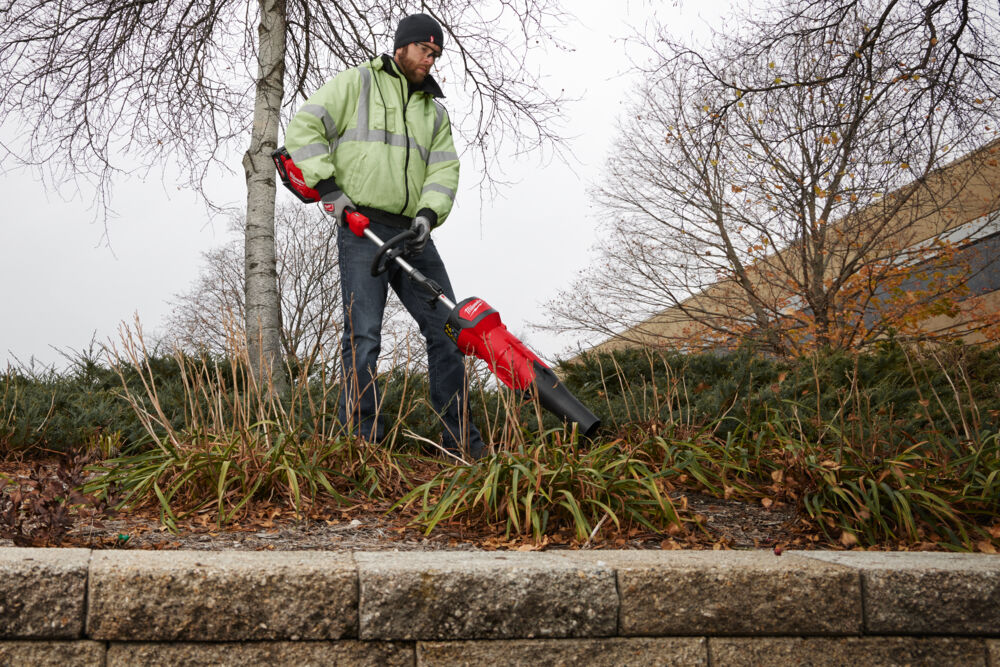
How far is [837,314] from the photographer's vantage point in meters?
9.99

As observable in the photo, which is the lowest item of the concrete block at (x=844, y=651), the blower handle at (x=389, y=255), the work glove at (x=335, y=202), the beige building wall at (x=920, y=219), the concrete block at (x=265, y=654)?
the concrete block at (x=844, y=651)

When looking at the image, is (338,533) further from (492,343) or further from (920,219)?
(920,219)

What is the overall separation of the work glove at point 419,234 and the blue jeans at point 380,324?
0.14 metres

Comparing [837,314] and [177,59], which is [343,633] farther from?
[837,314]

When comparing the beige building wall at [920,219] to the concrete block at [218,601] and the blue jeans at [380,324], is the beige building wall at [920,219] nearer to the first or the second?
the blue jeans at [380,324]

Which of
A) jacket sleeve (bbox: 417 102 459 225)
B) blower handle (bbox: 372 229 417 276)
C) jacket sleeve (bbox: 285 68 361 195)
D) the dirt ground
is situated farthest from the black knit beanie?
the dirt ground

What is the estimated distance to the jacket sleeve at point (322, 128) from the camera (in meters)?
4.05

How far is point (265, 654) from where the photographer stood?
2.07 m

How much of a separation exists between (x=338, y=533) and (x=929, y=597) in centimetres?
187

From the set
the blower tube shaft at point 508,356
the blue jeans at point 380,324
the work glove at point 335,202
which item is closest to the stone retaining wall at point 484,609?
the blower tube shaft at point 508,356

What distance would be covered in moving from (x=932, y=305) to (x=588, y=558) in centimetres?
945

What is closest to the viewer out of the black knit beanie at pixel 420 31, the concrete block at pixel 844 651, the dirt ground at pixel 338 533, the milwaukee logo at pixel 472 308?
the concrete block at pixel 844 651

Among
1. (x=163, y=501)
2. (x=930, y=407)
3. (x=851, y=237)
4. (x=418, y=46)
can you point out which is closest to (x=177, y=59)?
(x=418, y=46)

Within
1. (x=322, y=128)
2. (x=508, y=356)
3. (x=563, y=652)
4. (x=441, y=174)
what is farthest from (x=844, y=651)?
(x=322, y=128)
